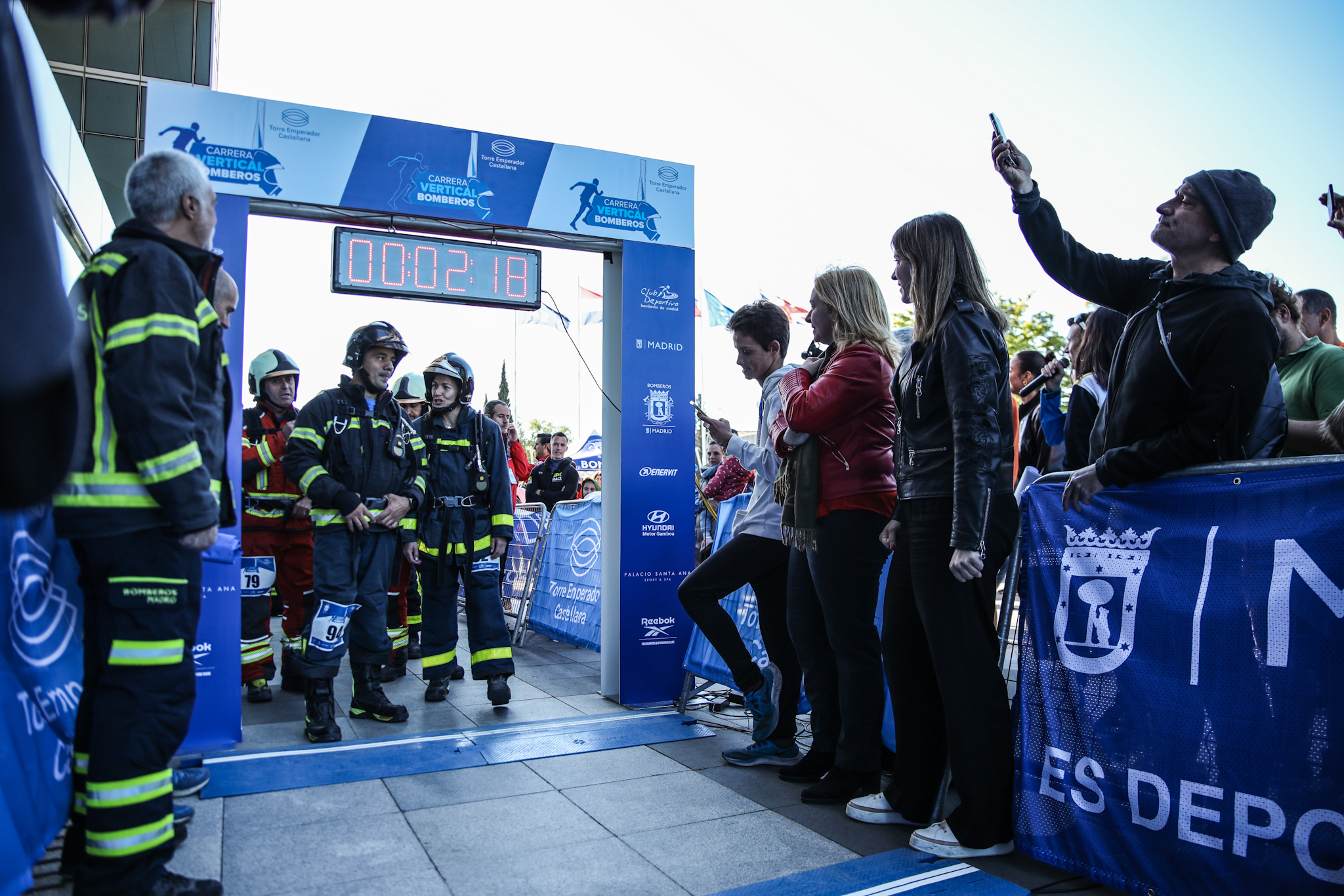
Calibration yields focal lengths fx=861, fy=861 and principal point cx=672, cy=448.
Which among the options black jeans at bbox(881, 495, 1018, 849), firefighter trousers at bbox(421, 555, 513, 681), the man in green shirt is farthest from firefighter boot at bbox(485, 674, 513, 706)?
the man in green shirt

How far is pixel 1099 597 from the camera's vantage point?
Result: 2.98 metres

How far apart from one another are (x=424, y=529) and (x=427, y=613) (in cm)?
57

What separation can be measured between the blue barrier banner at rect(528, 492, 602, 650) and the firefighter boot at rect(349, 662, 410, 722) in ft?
8.24

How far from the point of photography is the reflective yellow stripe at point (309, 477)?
17.2 feet

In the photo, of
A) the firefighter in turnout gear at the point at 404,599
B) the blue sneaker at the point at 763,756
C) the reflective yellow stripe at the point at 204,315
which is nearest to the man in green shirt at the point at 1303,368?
the blue sneaker at the point at 763,756

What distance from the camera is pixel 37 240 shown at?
887mm

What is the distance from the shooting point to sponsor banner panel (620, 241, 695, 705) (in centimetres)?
596

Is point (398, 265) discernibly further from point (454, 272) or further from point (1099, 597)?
point (1099, 597)

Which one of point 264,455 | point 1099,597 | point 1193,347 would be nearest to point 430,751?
point 264,455

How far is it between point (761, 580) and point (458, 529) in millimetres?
2283

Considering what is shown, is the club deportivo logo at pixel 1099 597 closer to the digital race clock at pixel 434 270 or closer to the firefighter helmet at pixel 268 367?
the digital race clock at pixel 434 270

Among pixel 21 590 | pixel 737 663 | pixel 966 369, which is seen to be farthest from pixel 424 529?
pixel 966 369

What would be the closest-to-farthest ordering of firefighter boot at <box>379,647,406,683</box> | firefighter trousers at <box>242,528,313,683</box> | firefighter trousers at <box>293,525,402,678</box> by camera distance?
firefighter trousers at <box>293,525,402,678</box>, firefighter trousers at <box>242,528,313,683</box>, firefighter boot at <box>379,647,406,683</box>

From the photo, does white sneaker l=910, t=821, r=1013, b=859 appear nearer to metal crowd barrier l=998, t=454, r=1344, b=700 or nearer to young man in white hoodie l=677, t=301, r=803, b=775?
metal crowd barrier l=998, t=454, r=1344, b=700
